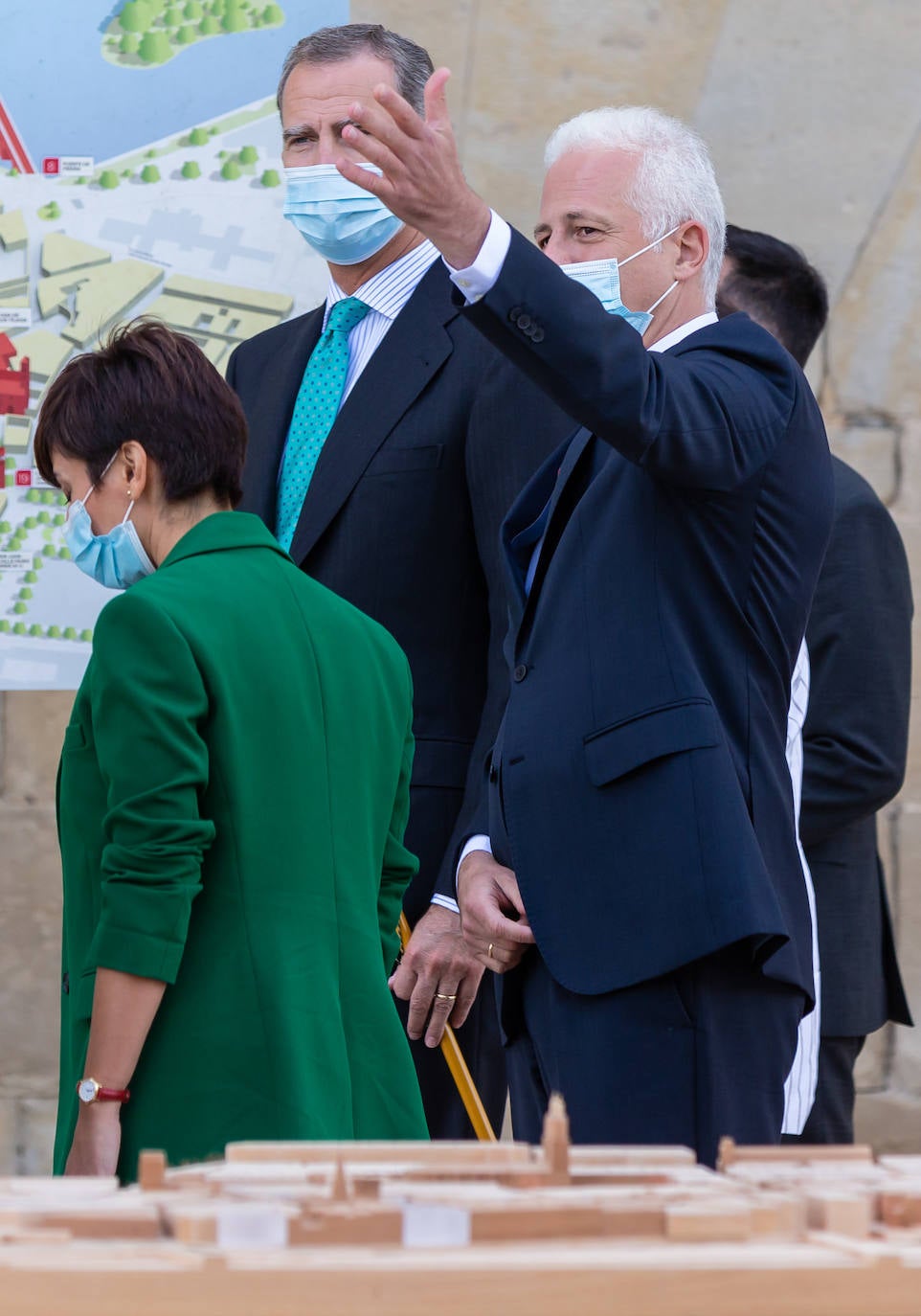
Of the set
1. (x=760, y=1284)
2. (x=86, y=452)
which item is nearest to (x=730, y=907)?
(x=86, y=452)

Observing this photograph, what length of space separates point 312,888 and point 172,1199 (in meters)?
1.14

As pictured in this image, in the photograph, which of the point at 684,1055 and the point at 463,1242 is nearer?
the point at 463,1242

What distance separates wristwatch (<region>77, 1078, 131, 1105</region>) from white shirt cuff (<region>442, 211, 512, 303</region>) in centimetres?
101

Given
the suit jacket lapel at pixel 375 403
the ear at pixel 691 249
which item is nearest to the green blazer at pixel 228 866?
the suit jacket lapel at pixel 375 403

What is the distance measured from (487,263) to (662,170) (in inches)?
25.1

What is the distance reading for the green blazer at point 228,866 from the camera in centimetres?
227

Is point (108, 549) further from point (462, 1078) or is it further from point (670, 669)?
point (462, 1078)

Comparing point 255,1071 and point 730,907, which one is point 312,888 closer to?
point 255,1071

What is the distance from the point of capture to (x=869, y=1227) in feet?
4.04

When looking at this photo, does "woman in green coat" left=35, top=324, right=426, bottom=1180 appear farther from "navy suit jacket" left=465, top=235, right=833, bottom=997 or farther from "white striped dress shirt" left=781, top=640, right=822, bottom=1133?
"white striped dress shirt" left=781, top=640, right=822, bottom=1133

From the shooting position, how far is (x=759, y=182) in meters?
4.35

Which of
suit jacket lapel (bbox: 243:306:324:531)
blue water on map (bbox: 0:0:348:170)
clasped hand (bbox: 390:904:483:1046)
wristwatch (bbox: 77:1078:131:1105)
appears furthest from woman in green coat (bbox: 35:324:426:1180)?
blue water on map (bbox: 0:0:348:170)

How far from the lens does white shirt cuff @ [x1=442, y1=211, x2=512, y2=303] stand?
87.4 inches

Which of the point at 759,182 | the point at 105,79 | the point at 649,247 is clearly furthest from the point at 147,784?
the point at 759,182
